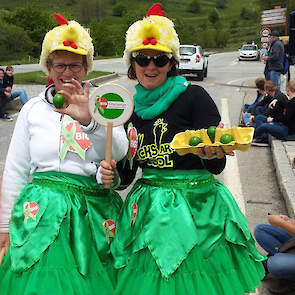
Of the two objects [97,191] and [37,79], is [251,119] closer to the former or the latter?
[97,191]

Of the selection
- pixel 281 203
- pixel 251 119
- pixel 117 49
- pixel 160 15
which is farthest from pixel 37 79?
pixel 117 49

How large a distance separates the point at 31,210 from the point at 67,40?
91 centimetres

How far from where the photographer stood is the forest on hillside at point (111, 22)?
4676 cm

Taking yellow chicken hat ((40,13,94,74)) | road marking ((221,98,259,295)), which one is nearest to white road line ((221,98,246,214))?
road marking ((221,98,259,295))

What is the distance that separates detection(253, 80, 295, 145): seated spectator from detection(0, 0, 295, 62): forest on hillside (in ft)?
7.59

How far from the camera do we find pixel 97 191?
255cm

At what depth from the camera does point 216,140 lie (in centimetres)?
236

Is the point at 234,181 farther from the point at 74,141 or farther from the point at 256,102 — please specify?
the point at 256,102

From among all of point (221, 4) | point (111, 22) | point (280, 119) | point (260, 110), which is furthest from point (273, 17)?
point (221, 4)

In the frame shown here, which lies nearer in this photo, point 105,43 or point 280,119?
point 280,119

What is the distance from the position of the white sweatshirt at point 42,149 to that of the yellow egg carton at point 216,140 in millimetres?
328

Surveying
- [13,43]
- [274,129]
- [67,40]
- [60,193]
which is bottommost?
[274,129]

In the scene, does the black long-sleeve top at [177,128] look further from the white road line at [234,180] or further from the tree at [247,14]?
the tree at [247,14]

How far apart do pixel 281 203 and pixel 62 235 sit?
12.5ft
